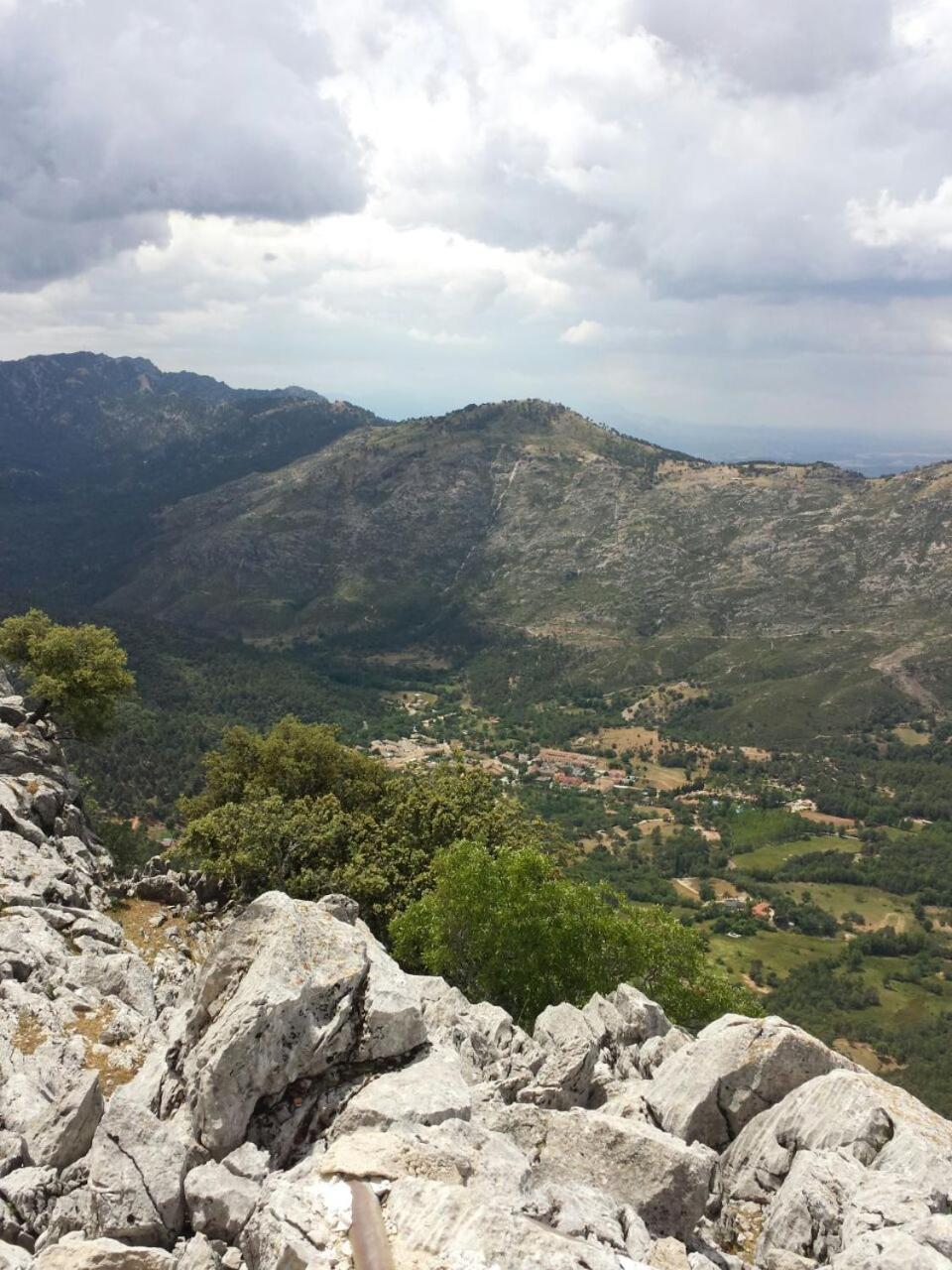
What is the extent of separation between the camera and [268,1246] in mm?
12266

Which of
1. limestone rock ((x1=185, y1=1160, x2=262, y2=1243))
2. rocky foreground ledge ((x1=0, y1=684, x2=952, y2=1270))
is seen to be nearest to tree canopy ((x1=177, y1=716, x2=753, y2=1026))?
rocky foreground ledge ((x1=0, y1=684, x2=952, y2=1270))

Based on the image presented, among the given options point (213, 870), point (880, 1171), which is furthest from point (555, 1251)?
point (213, 870)

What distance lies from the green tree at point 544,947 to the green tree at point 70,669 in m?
33.5

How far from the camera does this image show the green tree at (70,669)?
182 feet

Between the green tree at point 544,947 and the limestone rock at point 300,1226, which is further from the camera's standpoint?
the green tree at point 544,947

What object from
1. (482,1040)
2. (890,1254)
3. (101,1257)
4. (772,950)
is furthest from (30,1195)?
(772,950)

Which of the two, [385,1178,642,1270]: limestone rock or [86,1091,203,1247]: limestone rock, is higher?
[385,1178,642,1270]: limestone rock

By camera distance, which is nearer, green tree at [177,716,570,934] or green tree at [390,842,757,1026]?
green tree at [390,842,757,1026]

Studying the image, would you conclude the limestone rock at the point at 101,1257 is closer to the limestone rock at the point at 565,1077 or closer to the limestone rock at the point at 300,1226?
the limestone rock at the point at 300,1226

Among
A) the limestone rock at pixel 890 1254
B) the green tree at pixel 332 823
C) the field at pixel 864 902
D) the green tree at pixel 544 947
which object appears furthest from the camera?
the field at pixel 864 902

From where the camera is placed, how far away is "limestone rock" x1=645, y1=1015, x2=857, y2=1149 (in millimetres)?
21047

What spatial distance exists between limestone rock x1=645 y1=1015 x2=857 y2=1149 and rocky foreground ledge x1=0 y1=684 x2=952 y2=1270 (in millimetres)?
64

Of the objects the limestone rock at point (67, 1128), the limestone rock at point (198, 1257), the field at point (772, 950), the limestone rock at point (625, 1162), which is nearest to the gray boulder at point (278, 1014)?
the limestone rock at point (67, 1128)

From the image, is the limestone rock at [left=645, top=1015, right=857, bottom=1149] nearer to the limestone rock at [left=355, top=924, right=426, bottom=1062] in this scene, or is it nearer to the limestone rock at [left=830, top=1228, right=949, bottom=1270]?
the limestone rock at [left=830, top=1228, right=949, bottom=1270]
